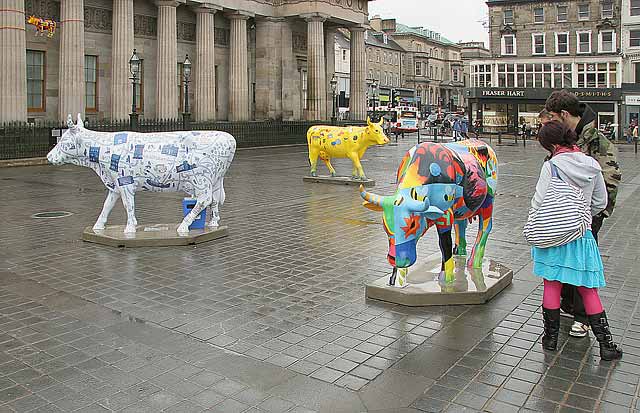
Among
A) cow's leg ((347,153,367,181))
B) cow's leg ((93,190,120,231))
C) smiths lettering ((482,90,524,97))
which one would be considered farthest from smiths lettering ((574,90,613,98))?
cow's leg ((93,190,120,231))

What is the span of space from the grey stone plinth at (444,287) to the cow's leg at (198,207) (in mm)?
3736

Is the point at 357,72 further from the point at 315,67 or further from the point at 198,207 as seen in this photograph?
the point at 198,207

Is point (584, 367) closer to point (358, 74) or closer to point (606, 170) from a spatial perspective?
point (606, 170)

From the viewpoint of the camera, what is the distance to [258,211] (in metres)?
14.2

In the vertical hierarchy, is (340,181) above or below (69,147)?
A: below

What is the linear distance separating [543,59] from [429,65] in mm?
52173

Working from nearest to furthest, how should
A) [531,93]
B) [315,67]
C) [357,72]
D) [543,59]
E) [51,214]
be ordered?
1. [51,214]
2. [315,67]
3. [357,72]
4. [531,93]
5. [543,59]

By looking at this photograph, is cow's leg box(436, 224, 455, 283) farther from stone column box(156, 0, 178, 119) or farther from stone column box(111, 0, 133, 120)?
stone column box(156, 0, 178, 119)

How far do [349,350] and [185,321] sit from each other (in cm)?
186

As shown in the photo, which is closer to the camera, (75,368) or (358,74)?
(75,368)

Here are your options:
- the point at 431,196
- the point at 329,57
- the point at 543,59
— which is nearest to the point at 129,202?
the point at 431,196

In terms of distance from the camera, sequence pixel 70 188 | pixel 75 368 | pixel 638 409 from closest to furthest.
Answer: pixel 638 409, pixel 75 368, pixel 70 188

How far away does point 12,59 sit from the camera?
25875 millimetres

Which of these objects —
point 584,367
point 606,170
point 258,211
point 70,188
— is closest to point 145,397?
point 584,367
